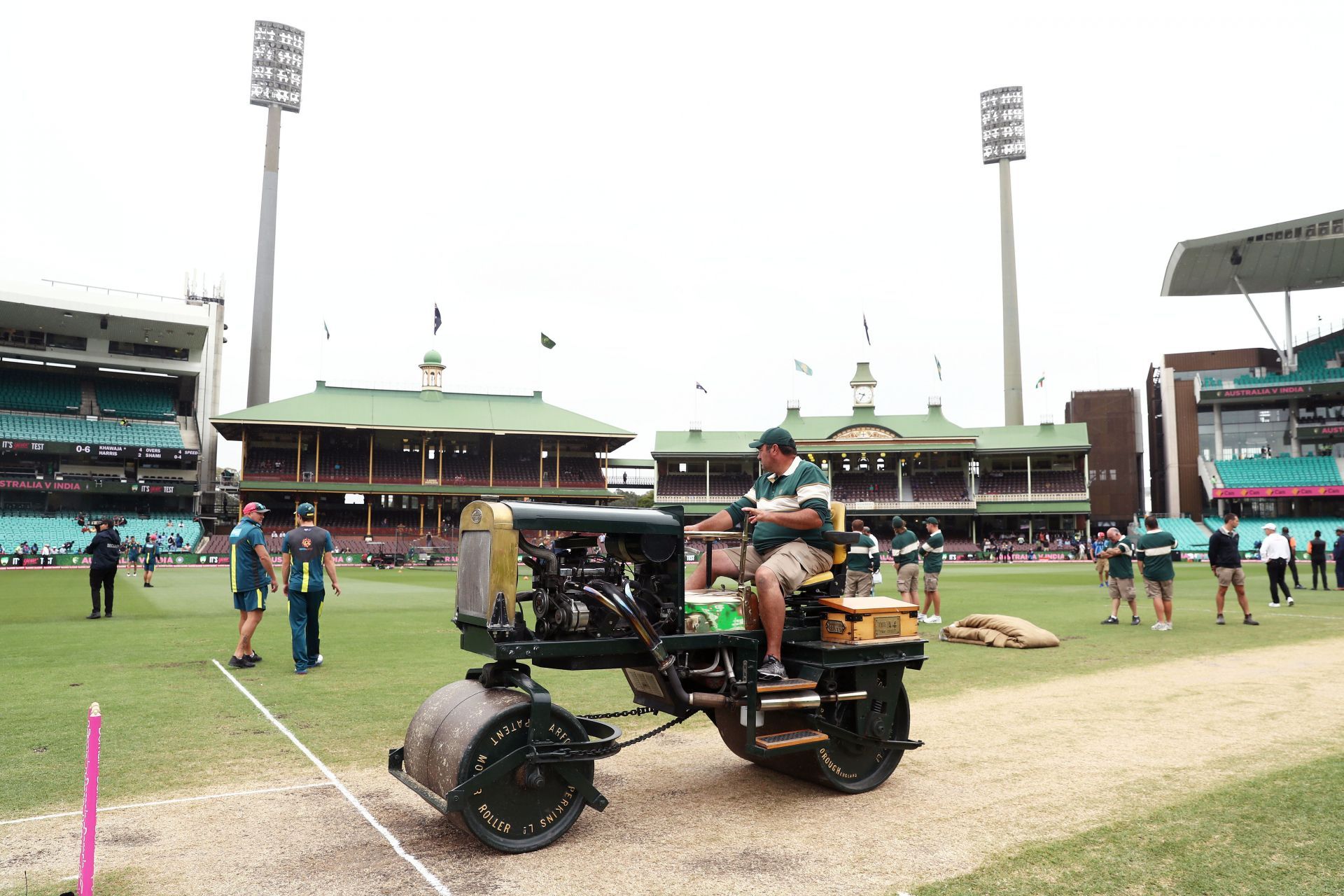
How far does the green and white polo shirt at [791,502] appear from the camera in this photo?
18.6ft

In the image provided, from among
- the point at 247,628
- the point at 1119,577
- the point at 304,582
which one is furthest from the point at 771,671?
the point at 1119,577

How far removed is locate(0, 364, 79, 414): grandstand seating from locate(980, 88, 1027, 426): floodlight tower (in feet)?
231

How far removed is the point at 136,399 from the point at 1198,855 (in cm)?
7115

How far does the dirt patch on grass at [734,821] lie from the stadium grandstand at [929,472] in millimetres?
57344

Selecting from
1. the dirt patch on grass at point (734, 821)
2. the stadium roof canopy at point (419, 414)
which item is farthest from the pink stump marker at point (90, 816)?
the stadium roof canopy at point (419, 414)

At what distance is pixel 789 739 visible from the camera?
5.33 meters

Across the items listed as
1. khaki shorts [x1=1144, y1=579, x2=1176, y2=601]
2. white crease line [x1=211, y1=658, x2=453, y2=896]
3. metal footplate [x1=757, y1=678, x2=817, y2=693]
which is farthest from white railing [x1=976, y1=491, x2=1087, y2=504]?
metal footplate [x1=757, y1=678, x2=817, y2=693]

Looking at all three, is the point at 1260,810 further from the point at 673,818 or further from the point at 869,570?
the point at 869,570

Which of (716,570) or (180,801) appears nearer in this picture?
(180,801)

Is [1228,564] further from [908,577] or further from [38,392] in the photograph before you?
[38,392]

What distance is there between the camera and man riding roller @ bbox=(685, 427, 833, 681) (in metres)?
5.53

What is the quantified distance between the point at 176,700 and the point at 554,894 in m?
6.42

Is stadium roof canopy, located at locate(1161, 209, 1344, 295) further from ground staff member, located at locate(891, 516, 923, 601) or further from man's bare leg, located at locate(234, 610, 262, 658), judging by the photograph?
→ man's bare leg, located at locate(234, 610, 262, 658)

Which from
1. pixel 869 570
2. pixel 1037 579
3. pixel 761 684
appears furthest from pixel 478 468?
pixel 761 684
